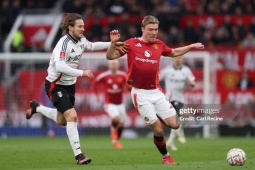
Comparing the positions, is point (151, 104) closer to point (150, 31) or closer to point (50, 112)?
point (150, 31)

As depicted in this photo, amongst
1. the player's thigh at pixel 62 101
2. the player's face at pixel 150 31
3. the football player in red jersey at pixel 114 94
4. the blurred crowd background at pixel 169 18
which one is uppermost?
the player's face at pixel 150 31

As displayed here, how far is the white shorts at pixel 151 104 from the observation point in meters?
14.3

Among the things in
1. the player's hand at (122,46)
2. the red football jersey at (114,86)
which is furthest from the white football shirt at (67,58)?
the red football jersey at (114,86)

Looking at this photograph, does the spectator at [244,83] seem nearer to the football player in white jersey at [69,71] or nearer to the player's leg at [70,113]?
the football player in white jersey at [69,71]

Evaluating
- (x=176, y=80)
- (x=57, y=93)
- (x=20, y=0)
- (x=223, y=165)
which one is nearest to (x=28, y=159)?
(x=57, y=93)

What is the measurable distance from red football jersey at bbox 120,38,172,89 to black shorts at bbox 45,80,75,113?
121 centimetres

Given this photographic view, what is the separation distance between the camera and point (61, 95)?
1454 cm

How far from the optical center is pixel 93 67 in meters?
26.8

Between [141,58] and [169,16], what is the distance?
15979mm

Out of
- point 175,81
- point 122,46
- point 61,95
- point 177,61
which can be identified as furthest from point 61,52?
point 175,81

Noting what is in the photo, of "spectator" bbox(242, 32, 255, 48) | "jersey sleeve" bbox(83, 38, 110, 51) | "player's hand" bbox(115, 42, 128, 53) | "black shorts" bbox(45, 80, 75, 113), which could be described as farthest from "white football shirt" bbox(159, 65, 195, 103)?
"spectator" bbox(242, 32, 255, 48)

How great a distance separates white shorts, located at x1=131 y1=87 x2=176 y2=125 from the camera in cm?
1427

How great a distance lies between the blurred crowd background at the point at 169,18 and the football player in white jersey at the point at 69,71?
14187 mm

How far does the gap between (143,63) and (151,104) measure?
30.3 inches
